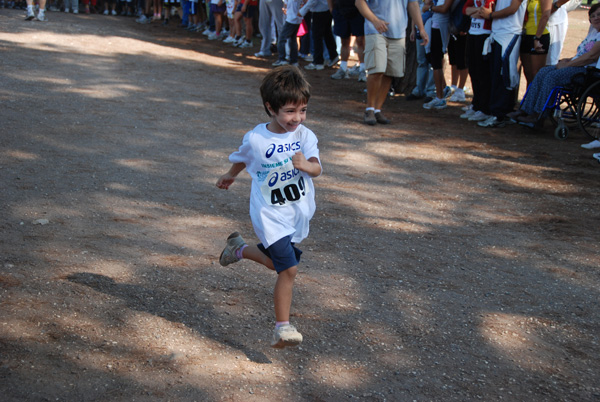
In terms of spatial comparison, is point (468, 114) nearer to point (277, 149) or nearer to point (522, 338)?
point (522, 338)

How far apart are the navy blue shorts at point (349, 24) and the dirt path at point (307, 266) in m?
3.29

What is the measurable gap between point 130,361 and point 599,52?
23.6 ft

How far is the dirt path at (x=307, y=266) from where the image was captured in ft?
11.3

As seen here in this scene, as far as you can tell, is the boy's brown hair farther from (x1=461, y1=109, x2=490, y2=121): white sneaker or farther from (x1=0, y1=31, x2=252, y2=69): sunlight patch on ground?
(x1=0, y1=31, x2=252, y2=69): sunlight patch on ground

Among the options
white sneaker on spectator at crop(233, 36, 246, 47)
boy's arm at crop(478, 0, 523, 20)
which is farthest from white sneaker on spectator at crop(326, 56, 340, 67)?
boy's arm at crop(478, 0, 523, 20)

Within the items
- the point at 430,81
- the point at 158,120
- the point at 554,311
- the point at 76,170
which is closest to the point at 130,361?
the point at 554,311

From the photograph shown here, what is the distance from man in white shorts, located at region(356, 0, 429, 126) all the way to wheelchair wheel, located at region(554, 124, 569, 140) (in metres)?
2.10

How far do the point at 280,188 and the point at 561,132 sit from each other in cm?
648

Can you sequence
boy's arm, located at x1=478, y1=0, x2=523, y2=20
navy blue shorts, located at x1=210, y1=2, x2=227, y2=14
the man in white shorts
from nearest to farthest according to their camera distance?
1. boy's arm, located at x1=478, y1=0, x2=523, y2=20
2. the man in white shorts
3. navy blue shorts, located at x1=210, y1=2, x2=227, y2=14

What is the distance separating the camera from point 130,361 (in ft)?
11.2

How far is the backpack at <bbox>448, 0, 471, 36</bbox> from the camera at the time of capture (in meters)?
10.1

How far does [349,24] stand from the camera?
12148mm

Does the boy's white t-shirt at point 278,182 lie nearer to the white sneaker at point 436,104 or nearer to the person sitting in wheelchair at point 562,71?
the person sitting in wheelchair at point 562,71

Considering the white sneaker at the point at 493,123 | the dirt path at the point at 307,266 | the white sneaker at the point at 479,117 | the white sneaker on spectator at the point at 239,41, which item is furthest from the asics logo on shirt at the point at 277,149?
the white sneaker on spectator at the point at 239,41
